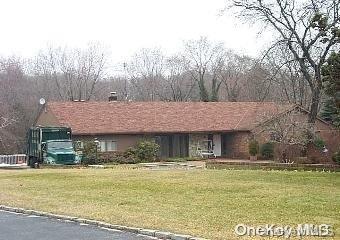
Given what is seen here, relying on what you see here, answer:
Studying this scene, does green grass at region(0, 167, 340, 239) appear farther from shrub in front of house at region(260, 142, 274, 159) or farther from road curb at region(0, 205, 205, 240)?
shrub in front of house at region(260, 142, 274, 159)

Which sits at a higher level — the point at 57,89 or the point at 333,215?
the point at 57,89

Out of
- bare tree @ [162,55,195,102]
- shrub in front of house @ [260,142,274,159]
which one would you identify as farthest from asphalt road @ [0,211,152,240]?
bare tree @ [162,55,195,102]

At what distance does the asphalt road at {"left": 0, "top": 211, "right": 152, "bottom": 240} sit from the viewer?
1206cm

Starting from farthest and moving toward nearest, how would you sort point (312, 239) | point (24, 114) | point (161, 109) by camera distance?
1. point (24, 114)
2. point (161, 109)
3. point (312, 239)

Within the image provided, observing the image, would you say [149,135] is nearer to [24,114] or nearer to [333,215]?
[24,114]

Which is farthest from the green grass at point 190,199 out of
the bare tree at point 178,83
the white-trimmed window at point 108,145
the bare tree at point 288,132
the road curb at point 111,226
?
the bare tree at point 178,83

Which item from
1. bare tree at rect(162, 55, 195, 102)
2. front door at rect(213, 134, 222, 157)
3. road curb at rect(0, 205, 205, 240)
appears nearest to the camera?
road curb at rect(0, 205, 205, 240)

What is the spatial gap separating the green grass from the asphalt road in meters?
0.72

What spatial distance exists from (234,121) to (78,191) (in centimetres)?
3375

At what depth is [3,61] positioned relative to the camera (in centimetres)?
7694

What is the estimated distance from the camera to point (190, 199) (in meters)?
17.5

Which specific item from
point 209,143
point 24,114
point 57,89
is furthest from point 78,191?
point 57,89

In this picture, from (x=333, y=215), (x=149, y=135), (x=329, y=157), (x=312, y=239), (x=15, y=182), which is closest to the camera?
(x=312, y=239)

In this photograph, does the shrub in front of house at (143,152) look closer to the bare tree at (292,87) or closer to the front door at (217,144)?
the front door at (217,144)
